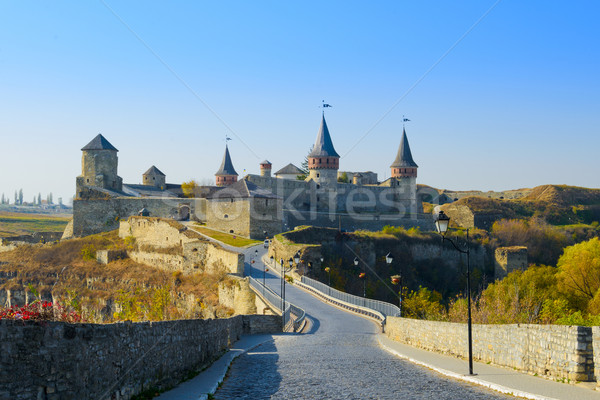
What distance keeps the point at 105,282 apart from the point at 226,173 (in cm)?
4892

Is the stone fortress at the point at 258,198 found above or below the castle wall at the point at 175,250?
above

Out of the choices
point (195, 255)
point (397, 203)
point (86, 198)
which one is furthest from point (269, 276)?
point (397, 203)

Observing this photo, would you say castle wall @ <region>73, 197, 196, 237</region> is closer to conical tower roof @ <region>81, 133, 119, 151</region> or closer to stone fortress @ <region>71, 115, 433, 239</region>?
stone fortress @ <region>71, 115, 433, 239</region>

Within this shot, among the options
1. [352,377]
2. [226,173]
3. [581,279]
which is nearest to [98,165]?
[226,173]

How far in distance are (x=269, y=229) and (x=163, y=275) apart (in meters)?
16.2

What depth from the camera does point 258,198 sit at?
185 feet

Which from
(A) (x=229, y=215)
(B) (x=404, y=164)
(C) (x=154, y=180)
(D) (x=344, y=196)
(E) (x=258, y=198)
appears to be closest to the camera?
(E) (x=258, y=198)

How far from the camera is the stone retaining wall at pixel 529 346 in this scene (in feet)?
32.5

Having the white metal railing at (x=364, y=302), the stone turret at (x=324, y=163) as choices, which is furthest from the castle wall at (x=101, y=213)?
the white metal railing at (x=364, y=302)

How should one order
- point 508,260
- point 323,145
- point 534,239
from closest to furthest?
1. point 508,260
2. point 534,239
3. point 323,145

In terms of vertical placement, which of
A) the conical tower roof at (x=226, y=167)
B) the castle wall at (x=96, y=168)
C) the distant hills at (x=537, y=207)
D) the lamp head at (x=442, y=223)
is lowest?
the lamp head at (x=442, y=223)

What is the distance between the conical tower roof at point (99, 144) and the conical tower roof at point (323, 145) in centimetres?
2719

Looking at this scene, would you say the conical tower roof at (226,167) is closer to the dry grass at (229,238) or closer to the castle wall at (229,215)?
the castle wall at (229,215)

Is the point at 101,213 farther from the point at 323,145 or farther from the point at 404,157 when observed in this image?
the point at 404,157
